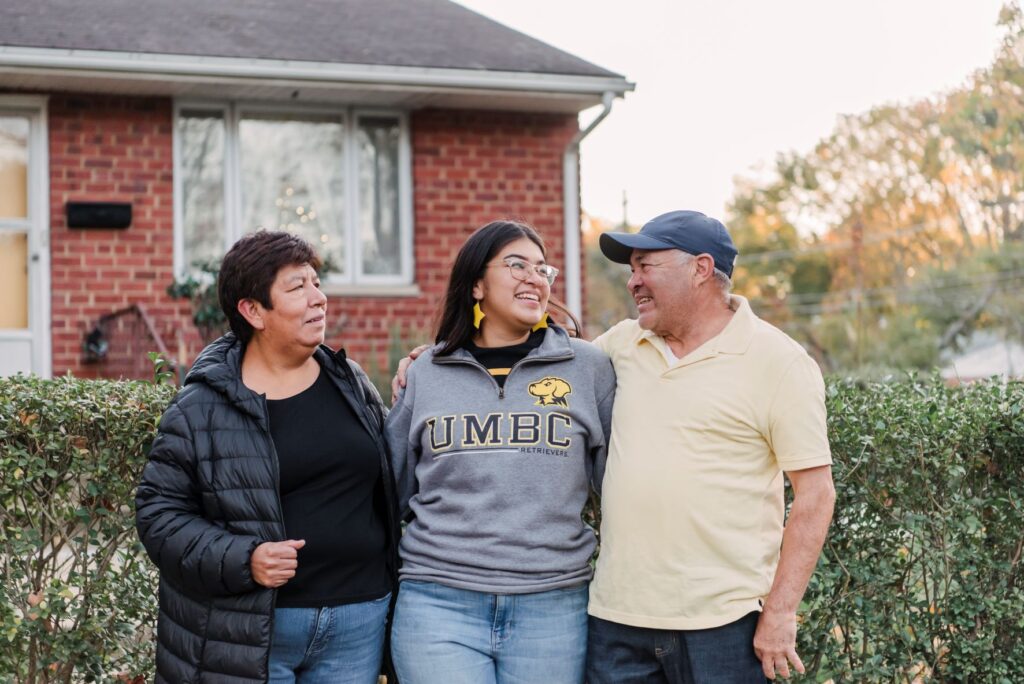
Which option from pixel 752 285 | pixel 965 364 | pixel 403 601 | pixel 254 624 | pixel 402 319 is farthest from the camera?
pixel 752 285

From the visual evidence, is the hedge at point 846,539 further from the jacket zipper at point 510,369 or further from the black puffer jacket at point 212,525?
the jacket zipper at point 510,369

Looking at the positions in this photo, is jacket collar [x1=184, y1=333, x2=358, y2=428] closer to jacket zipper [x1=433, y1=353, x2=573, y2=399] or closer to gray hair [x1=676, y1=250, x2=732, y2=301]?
jacket zipper [x1=433, y1=353, x2=573, y2=399]

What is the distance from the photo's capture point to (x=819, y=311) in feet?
172

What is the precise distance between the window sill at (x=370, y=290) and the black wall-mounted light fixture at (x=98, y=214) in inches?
68.0

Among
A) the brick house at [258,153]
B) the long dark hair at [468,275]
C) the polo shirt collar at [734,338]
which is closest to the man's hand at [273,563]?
the long dark hair at [468,275]

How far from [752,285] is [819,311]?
647 cm

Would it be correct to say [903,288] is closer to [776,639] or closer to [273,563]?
[776,639]

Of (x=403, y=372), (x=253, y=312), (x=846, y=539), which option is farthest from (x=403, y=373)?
(x=846, y=539)

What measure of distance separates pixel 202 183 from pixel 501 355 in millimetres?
7521

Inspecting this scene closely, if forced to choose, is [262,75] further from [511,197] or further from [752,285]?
[752,285]

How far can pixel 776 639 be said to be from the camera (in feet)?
9.71

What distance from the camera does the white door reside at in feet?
31.3

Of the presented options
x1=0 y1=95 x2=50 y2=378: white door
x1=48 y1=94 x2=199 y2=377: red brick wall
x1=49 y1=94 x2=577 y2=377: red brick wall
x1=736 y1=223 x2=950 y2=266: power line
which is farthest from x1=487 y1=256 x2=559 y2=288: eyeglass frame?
x1=736 y1=223 x2=950 y2=266: power line

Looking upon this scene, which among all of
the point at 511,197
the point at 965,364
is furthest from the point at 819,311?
the point at 511,197
